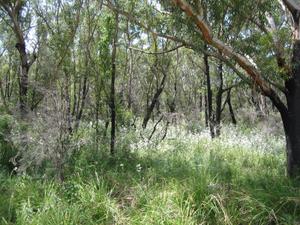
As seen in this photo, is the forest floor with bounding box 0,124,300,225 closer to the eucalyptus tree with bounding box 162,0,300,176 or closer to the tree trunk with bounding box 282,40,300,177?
the tree trunk with bounding box 282,40,300,177

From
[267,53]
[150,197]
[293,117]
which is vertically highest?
[267,53]

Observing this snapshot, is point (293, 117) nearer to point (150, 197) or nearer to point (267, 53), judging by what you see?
point (267, 53)

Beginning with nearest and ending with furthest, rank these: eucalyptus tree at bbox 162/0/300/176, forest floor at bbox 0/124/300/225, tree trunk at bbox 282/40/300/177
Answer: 1. forest floor at bbox 0/124/300/225
2. eucalyptus tree at bbox 162/0/300/176
3. tree trunk at bbox 282/40/300/177

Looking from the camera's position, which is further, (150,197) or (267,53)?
(267,53)

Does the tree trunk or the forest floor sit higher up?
the tree trunk

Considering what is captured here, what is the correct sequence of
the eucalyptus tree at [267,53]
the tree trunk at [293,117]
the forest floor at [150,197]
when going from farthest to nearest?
the tree trunk at [293,117], the eucalyptus tree at [267,53], the forest floor at [150,197]

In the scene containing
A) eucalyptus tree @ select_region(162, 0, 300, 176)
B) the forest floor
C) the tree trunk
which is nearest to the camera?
the forest floor

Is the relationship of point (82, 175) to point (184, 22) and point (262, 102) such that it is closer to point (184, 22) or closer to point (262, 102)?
point (184, 22)

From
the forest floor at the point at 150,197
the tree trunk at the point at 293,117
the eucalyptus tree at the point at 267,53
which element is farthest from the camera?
the tree trunk at the point at 293,117

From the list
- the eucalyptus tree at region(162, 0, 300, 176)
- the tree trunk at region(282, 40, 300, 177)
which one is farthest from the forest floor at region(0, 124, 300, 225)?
the eucalyptus tree at region(162, 0, 300, 176)

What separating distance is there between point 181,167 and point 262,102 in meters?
16.7

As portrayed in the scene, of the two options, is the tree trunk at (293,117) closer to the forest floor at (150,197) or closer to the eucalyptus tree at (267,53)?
the eucalyptus tree at (267,53)

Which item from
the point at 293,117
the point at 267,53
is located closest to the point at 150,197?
the point at 293,117

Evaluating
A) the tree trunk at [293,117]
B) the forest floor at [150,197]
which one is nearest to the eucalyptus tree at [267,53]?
the tree trunk at [293,117]
